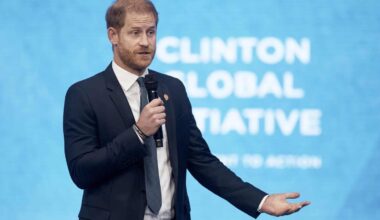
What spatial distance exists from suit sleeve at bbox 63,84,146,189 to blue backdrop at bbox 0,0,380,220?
1.59 m

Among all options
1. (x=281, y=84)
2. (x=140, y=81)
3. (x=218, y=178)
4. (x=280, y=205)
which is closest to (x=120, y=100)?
(x=140, y=81)

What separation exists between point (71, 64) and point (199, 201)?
1012 mm

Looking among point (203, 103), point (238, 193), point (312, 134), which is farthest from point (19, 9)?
point (238, 193)

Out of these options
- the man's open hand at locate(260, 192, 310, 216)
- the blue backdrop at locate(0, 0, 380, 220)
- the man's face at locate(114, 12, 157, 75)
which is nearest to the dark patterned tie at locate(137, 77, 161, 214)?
the man's face at locate(114, 12, 157, 75)

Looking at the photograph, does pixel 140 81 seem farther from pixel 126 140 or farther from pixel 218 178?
pixel 218 178

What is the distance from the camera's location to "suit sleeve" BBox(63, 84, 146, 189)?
219cm

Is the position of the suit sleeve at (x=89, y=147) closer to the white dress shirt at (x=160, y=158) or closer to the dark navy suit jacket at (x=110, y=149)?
the dark navy suit jacket at (x=110, y=149)

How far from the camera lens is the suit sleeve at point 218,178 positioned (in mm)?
2537

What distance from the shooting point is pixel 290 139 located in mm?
3848

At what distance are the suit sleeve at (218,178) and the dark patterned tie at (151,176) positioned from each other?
0.79 feet

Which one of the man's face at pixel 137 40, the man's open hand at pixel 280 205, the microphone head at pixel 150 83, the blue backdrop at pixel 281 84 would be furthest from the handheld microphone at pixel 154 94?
the blue backdrop at pixel 281 84

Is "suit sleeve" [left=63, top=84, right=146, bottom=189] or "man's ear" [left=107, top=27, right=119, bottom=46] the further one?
"man's ear" [left=107, top=27, right=119, bottom=46]

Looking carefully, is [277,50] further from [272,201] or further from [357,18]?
[272,201]

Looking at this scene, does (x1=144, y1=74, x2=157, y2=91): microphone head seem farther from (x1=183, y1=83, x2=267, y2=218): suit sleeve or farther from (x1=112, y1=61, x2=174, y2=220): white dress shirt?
(x1=183, y1=83, x2=267, y2=218): suit sleeve
